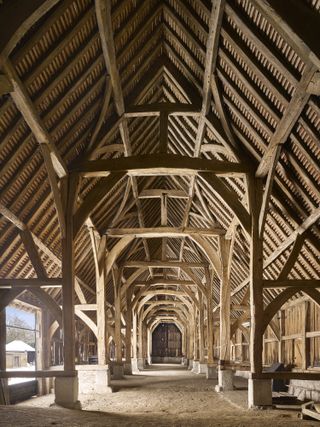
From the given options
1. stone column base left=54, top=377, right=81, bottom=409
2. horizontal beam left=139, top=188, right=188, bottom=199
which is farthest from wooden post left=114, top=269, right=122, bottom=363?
stone column base left=54, top=377, right=81, bottom=409

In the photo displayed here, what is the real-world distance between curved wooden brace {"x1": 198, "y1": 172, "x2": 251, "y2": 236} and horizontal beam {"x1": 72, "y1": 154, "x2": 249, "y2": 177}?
0.72 ft

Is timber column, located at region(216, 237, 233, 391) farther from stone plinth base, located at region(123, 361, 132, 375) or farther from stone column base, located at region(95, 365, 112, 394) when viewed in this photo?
stone plinth base, located at region(123, 361, 132, 375)

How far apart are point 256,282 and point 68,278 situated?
3.93 meters

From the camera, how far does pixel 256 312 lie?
33.5 ft

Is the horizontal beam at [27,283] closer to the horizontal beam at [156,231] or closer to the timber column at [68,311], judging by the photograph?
the timber column at [68,311]

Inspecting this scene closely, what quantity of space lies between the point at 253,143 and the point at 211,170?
1056 mm

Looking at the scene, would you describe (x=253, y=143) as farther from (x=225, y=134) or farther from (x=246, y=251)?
(x=246, y=251)

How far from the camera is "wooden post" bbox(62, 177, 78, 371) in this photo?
400 inches

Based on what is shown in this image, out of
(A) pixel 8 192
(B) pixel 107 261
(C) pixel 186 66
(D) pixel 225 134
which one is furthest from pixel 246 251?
(A) pixel 8 192

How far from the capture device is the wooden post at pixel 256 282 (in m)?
10.1

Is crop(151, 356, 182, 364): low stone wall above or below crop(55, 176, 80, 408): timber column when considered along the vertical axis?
below

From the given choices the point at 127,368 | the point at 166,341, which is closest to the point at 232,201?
the point at 127,368

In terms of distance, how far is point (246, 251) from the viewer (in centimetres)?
1511

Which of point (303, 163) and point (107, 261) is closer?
point (303, 163)
